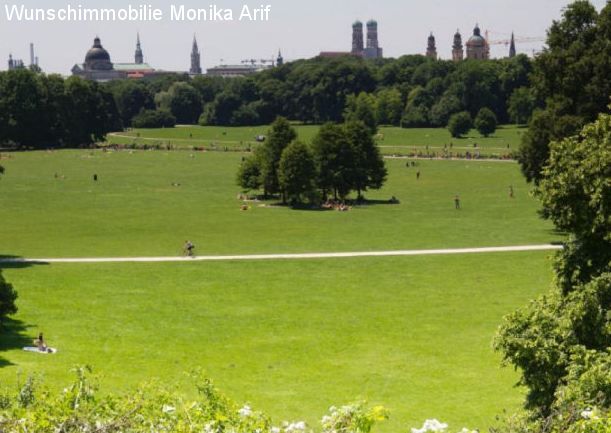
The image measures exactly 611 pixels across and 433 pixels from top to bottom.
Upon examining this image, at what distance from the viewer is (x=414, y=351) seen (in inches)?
1101

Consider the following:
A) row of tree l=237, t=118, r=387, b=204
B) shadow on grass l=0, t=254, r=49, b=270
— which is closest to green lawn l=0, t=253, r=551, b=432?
shadow on grass l=0, t=254, r=49, b=270

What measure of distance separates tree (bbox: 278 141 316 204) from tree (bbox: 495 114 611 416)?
144 ft

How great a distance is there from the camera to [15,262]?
43.2 metres

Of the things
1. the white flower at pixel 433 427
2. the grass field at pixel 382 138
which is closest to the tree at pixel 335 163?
the grass field at pixel 382 138

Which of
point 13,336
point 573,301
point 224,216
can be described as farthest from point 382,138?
point 573,301

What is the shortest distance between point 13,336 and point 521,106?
116 m

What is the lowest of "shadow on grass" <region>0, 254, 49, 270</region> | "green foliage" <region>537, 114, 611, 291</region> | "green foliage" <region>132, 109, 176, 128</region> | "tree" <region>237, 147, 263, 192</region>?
"shadow on grass" <region>0, 254, 49, 270</region>

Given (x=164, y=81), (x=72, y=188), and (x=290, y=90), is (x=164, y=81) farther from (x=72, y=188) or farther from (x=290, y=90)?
(x=72, y=188)

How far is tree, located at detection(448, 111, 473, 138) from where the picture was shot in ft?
427

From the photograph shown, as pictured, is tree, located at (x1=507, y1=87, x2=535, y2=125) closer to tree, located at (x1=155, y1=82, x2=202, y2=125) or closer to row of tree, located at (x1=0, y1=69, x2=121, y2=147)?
row of tree, located at (x1=0, y1=69, x2=121, y2=147)

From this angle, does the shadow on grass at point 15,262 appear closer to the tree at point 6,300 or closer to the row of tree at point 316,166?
the tree at point 6,300

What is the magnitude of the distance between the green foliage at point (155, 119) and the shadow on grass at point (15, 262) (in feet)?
416

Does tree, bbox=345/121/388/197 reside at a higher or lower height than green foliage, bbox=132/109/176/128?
lower

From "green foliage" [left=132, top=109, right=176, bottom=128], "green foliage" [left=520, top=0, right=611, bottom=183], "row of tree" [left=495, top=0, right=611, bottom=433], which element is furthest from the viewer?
"green foliage" [left=132, top=109, right=176, bottom=128]
